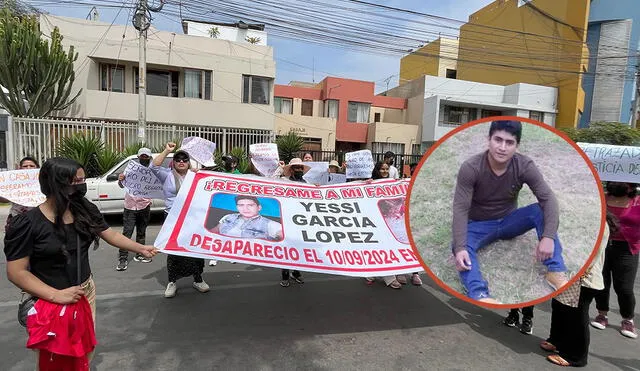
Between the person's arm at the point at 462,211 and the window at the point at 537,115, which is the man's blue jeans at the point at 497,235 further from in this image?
the window at the point at 537,115

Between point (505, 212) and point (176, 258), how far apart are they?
3.43 m

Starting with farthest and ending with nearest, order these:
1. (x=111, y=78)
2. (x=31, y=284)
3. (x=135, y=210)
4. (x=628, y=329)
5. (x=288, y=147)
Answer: (x=111, y=78) < (x=288, y=147) < (x=135, y=210) < (x=628, y=329) < (x=31, y=284)

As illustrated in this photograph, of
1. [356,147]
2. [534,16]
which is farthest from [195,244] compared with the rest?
[534,16]

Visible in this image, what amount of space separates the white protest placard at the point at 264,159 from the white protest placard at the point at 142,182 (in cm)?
141

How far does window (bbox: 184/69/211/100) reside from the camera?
62.4 feet

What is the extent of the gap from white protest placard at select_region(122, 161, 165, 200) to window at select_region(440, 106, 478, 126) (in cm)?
2713

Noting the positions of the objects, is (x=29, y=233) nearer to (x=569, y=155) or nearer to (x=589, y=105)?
(x=569, y=155)

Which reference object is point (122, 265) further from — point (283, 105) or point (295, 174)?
point (283, 105)

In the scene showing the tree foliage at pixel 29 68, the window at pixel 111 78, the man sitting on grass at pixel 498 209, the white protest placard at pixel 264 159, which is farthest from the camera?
the window at pixel 111 78

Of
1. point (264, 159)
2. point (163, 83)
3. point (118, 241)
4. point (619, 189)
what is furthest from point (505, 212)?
point (163, 83)

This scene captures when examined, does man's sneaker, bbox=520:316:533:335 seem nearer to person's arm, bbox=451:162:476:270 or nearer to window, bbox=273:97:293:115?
person's arm, bbox=451:162:476:270

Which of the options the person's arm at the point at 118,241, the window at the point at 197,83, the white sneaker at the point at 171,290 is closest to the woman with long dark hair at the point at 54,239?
the person's arm at the point at 118,241

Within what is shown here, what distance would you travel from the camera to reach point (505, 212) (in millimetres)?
2490

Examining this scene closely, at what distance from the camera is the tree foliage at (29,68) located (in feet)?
43.2
